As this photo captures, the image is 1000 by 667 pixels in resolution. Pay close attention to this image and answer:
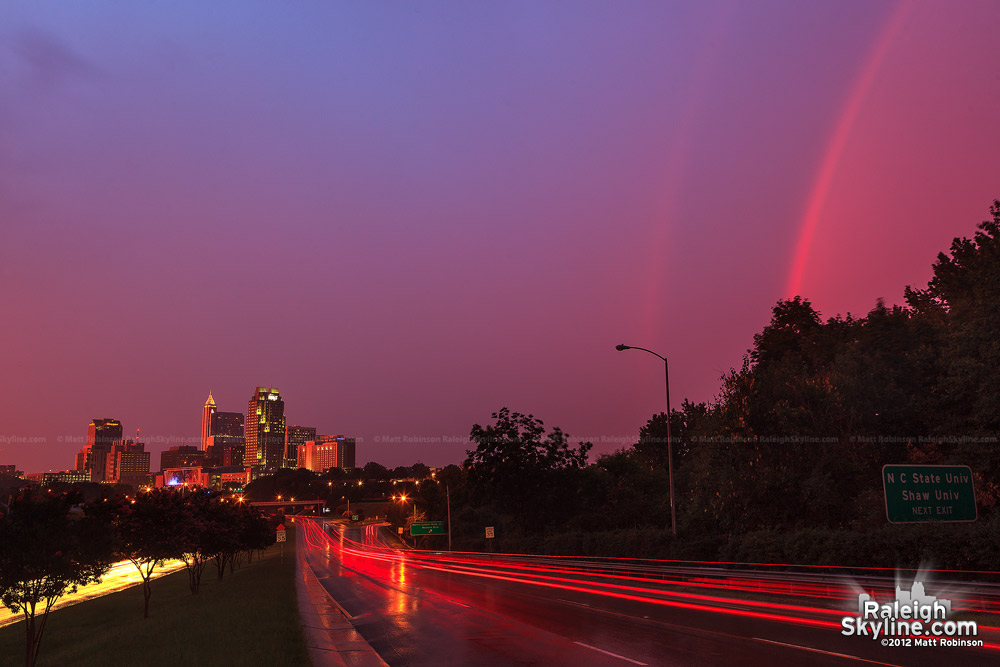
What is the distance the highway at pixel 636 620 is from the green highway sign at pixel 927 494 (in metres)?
2.68

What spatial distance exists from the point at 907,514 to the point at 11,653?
113 feet

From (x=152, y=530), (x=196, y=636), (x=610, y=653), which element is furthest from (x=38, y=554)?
(x=152, y=530)

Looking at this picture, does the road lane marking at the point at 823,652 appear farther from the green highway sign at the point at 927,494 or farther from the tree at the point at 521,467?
the tree at the point at 521,467

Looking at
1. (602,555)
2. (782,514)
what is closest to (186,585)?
(602,555)

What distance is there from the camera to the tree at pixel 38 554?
796 inches

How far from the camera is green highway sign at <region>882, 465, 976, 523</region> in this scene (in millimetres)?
16094

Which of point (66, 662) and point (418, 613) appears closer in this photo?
point (66, 662)

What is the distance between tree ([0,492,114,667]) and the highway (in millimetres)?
9123

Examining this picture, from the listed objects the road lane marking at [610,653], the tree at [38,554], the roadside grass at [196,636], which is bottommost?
the roadside grass at [196,636]

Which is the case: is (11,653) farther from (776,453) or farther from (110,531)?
(776,453)

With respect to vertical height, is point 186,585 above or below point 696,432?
below

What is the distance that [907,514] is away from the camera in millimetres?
16094

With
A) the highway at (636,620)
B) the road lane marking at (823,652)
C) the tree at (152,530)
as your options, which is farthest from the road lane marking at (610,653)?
the tree at (152,530)

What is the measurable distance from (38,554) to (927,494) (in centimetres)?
2384
